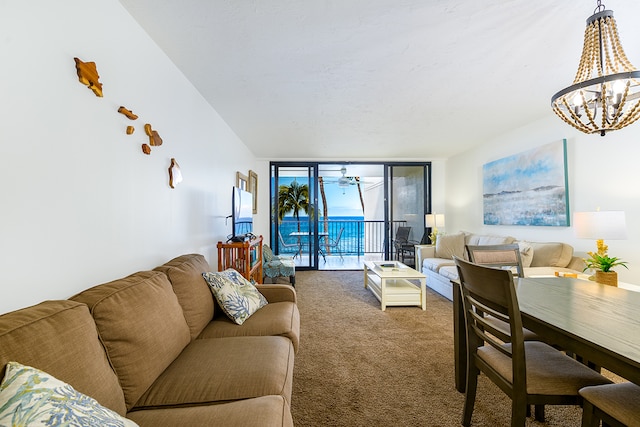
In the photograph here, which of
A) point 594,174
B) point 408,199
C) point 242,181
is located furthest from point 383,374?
point 408,199

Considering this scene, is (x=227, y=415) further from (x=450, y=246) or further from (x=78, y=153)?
(x=450, y=246)

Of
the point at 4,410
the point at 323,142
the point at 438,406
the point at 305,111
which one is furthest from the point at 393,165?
the point at 4,410

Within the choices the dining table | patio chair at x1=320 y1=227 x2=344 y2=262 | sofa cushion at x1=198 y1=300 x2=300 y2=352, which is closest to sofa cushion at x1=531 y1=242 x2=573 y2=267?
the dining table

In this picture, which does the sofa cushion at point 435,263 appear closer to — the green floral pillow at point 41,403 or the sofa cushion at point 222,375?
the sofa cushion at point 222,375

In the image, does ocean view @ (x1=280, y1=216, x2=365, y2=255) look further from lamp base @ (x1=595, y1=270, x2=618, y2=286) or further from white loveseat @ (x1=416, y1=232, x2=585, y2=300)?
lamp base @ (x1=595, y1=270, x2=618, y2=286)

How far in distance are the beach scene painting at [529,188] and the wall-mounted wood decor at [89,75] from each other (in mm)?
4393

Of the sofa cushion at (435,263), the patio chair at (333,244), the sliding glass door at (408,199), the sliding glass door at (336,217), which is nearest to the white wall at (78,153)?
the sofa cushion at (435,263)

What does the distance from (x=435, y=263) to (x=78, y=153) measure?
4.31 m

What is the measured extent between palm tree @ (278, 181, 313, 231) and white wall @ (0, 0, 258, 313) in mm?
4253

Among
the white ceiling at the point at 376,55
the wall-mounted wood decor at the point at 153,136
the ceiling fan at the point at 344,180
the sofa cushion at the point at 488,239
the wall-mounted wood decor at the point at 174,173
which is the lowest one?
the sofa cushion at the point at 488,239

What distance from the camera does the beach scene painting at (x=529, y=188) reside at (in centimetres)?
331

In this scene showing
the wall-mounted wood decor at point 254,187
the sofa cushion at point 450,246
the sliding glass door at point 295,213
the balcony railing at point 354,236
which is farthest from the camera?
the balcony railing at point 354,236

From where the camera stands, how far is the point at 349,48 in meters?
2.01

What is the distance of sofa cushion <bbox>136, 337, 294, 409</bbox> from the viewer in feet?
3.68
